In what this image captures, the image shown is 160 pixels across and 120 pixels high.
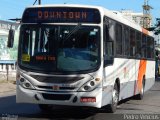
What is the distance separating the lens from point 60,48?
500 inches

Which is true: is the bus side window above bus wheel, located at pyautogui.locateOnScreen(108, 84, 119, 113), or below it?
above

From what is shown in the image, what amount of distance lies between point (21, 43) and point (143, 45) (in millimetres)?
7934

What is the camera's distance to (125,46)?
52.0ft

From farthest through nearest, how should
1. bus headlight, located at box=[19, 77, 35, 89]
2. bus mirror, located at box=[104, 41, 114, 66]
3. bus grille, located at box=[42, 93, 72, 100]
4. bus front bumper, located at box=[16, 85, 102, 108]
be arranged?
bus mirror, located at box=[104, 41, 114, 66] → bus headlight, located at box=[19, 77, 35, 89] → bus grille, located at box=[42, 93, 72, 100] → bus front bumper, located at box=[16, 85, 102, 108]

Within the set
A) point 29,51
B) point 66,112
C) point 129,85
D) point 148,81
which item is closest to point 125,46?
point 129,85

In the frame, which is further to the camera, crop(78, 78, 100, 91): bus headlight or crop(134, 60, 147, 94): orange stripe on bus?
crop(134, 60, 147, 94): orange stripe on bus

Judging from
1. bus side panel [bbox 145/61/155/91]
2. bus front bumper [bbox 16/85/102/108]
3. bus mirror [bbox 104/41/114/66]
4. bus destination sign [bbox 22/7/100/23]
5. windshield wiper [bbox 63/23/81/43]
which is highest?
bus destination sign [bbox 22/7/100/23]

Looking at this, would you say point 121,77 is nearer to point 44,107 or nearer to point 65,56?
point 44,107

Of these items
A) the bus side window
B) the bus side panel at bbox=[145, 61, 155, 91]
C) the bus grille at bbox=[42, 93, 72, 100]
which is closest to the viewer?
the bus grille at bbox=[42, 93, 72, 100]

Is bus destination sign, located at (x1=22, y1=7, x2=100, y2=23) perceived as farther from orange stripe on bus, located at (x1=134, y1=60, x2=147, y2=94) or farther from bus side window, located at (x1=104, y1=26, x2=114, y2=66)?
orange stripe on bus, located at (x1=134, y1=60, x2=147, y2=94)

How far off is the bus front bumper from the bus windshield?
2.01 feet

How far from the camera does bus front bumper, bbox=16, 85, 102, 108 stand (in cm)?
1234

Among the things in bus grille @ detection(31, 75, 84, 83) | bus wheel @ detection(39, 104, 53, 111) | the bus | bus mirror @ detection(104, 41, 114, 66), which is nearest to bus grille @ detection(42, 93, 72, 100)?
the bus

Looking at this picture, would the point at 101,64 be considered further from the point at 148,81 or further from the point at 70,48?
the point at 148,81
